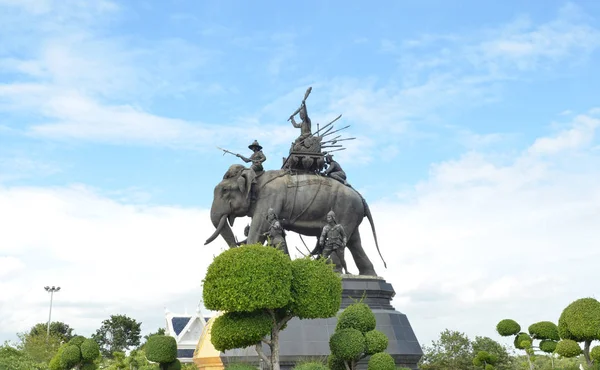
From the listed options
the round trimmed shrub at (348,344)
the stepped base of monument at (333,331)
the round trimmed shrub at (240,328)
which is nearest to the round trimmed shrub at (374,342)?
the round trimmed shrub at (348,344)

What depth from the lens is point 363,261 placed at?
2073cm

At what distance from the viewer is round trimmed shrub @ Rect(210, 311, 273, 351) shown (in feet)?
41.5

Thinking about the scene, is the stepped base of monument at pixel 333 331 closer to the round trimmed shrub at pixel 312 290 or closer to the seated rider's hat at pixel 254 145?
the round trimmed shrub at pixel 312 290

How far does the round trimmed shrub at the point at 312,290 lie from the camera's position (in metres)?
13.3

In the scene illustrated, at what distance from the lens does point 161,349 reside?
1528 centimetres

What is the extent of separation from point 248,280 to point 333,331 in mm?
6082

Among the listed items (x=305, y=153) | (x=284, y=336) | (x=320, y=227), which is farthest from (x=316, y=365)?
(x=305, y=153)

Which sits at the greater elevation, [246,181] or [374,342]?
[246,181]

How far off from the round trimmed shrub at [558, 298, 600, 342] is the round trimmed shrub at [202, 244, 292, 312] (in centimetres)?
1093

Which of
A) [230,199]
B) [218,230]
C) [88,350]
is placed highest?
[230,199]

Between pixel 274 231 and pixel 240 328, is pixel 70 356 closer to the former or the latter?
pixel 274 231

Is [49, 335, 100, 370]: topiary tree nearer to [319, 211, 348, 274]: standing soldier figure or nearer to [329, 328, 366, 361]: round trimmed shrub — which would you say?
[319, 211, 348, 274]: standing soldier figure

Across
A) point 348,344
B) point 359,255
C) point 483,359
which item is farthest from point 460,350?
point 348,344

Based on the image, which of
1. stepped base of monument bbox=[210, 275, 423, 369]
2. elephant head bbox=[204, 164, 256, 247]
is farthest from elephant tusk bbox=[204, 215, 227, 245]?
stepped base of monument bbox=[210, 275, 423, 369]
